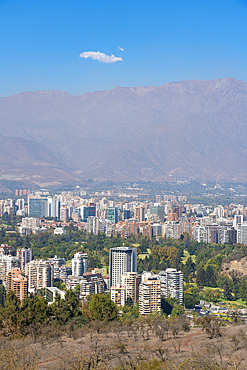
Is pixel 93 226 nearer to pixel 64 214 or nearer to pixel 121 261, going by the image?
pixel 64 214

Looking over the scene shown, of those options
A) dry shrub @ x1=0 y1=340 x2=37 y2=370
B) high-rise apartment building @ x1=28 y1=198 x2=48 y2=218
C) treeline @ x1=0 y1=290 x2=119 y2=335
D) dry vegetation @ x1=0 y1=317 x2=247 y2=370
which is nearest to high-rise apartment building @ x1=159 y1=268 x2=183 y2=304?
treeline @ x1=0 y1=290 x2=119 y2=335

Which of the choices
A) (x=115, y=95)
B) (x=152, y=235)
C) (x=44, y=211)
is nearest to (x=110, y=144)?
(x=115, y=95)

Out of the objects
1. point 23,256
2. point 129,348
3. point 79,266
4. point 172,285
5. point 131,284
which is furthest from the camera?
point 23,256

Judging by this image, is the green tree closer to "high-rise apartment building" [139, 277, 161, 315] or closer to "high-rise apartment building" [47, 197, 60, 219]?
"high-rise apartment building" [139, 277, 161, 315]

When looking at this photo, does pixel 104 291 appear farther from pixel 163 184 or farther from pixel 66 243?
pixel 163 184

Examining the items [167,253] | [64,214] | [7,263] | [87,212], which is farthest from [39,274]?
[64,214]
